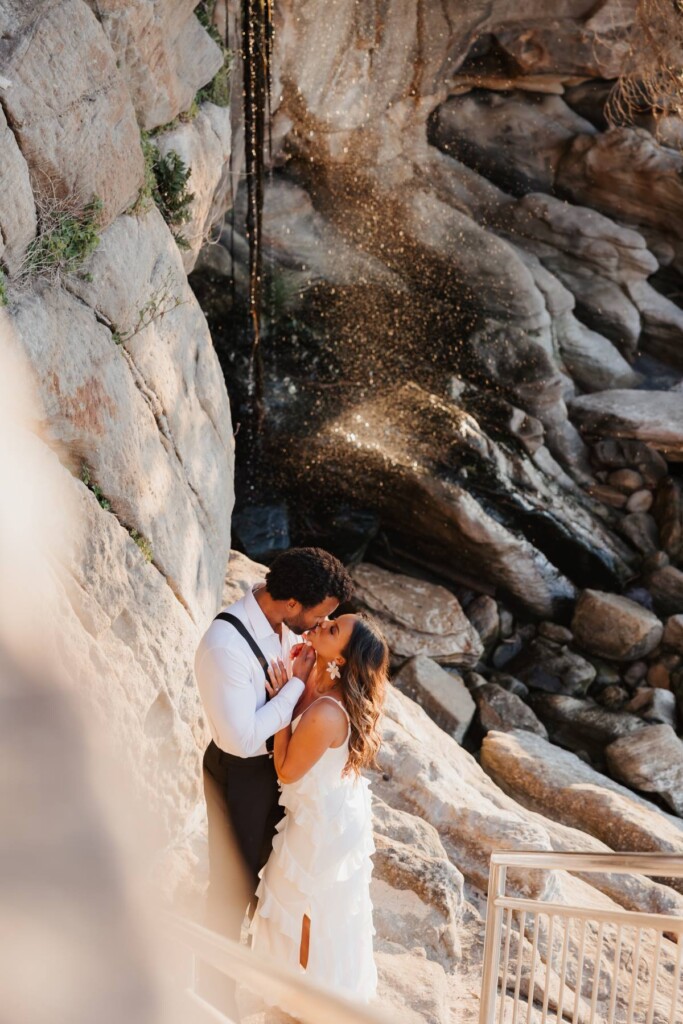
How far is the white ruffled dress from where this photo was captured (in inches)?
109

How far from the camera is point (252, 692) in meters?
2.72

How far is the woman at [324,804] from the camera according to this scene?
2.74m

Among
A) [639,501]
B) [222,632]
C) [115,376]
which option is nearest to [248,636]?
[222,632]

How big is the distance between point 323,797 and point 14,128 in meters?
2.69

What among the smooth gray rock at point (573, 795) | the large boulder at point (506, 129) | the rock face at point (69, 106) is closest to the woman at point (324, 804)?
the rock face at point (69, 106)

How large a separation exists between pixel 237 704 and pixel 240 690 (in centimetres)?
4

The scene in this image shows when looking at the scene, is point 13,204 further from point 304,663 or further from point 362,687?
point 362,687

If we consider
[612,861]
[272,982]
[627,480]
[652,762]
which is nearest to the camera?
[272,982]

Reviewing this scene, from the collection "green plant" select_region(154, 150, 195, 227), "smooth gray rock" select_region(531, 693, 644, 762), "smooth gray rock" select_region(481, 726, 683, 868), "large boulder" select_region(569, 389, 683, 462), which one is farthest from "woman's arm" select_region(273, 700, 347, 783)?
"large boulder" select_region(569, 389, 683, 462)

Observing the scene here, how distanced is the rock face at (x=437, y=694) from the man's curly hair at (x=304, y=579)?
6.39 meters

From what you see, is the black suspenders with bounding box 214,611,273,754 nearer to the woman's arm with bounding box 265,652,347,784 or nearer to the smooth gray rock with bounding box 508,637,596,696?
the woman's arm with bounding box 265,652,347,784

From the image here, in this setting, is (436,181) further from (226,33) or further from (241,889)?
(241,889)

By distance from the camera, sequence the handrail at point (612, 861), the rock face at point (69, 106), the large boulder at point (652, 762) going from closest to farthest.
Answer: the handrail at point (612, 861)
the rock face at point (69, 106)
the large boulder at point (652, 762)

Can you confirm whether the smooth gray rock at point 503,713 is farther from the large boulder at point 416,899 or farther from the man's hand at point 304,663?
the man's hand at point 304,663
